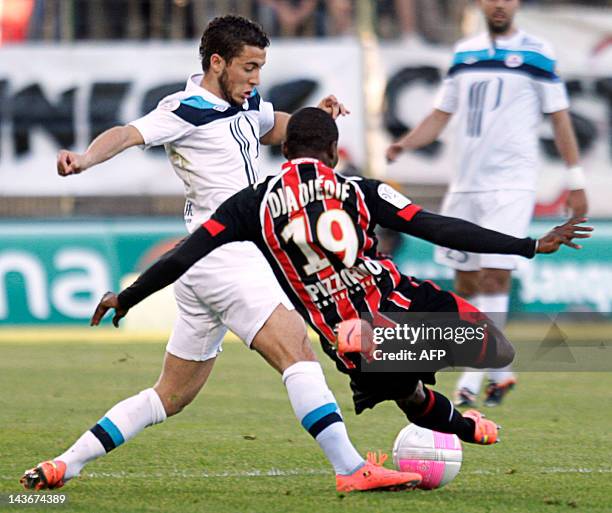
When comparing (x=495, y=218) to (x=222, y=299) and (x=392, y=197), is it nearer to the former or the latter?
(x=222, y=299)

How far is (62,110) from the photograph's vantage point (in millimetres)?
15461

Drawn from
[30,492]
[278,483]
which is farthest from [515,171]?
[30,492]

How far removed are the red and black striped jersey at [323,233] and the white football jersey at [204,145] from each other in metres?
0.61

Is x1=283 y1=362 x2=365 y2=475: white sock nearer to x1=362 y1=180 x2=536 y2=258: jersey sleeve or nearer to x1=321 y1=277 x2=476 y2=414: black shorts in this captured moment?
x1=321 y1=277 x2=476 y2=414: black shorts

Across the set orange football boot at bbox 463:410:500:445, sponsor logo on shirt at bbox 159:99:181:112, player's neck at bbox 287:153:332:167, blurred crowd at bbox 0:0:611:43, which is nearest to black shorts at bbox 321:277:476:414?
orange football boot at bbox 463:410:500:445

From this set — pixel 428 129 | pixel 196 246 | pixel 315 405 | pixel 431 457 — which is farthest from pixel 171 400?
pixel 428 129

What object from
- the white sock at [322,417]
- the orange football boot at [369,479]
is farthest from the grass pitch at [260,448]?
the white sock at [322,417]

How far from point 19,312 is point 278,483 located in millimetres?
8316

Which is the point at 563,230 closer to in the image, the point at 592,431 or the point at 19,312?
the point at 592,431

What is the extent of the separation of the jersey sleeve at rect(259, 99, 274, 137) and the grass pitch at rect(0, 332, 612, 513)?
156 cm

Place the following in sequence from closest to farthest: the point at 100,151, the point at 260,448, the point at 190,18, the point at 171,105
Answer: the point at 100,151 → the point at 171,105 → the point at 260,448 → the point at 190,18

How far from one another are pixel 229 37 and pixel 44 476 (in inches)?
78.7

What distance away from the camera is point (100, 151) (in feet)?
18.4

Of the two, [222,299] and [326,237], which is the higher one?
[326,237]
